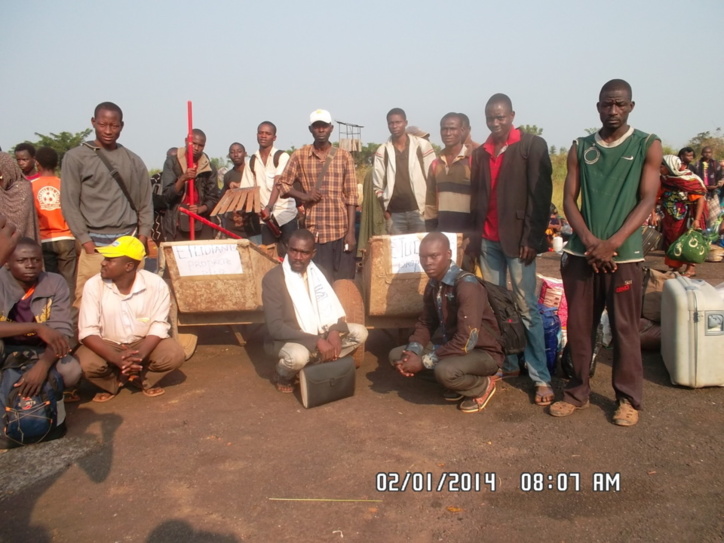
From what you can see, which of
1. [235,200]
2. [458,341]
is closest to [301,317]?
[458,341]

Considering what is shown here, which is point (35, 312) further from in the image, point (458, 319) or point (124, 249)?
point (458, 319)

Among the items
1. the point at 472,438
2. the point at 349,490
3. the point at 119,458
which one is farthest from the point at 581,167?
the point at 119,458

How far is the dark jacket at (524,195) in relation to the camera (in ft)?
15.0

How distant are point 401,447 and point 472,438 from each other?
493 mm

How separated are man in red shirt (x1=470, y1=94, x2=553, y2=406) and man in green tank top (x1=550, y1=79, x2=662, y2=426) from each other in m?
0.27

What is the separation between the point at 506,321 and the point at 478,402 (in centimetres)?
64

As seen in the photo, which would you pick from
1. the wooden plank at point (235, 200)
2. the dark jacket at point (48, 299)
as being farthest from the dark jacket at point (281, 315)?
the wooden plank at point (235, 200)

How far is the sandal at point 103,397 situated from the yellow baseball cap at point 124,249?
114cm

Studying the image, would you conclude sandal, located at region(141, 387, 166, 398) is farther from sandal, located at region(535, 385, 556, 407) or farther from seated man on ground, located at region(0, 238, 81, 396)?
sandal, located at region(535, 385, 556, 407)

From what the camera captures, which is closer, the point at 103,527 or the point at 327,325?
the point at 103,527

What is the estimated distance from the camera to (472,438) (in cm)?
408

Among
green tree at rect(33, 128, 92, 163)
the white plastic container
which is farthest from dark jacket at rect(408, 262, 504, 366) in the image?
green tree at rect(33, 128, 92, 163)

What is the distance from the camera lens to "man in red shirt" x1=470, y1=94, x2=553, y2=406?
4.58m

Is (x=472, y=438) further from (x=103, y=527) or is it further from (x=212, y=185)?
(x=212, y=185)
